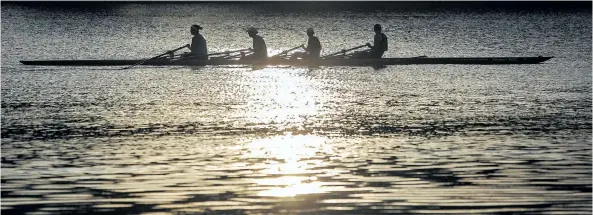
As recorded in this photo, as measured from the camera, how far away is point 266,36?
85.0 metres

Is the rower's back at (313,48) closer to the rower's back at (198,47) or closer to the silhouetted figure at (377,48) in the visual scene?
the silhouetted figure at (377,48)

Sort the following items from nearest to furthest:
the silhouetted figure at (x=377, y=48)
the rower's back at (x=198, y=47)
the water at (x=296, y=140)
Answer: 1. the water at (x=296, y=140)
2. the silhouetted figure at (x=377, y=48)
3. the rower's back at (x=198, y=47)

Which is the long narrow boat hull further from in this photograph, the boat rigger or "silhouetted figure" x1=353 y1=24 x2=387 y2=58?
"silhouetted figure" x1=353 y1=24 x2=387 y2=58

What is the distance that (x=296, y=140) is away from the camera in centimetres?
1869

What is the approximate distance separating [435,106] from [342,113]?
2.14 m

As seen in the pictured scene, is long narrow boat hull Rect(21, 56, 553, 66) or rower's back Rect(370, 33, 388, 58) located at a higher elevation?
rower's back Rect(370, 33, 388, 58)

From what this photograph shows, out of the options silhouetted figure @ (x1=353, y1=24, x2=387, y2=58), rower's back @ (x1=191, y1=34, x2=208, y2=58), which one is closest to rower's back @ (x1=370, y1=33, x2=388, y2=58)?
silhouetted figure @ (x1=353, y1=24, x2=387, y2=58)

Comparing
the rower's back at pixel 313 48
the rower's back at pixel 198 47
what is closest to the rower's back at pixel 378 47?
the rower's back at pixel 313 48

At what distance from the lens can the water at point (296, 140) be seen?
13531mm

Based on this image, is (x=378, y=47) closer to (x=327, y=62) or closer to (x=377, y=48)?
(x=377, y=48)

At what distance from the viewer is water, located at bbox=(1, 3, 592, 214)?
13.5 m

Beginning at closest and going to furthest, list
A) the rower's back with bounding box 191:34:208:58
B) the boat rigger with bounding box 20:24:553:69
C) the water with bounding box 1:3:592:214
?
the water with bounding box 1:3:592:214
the boat rigger with bounding box 20:24:553:69
the rower's back with bounding box 191:34:208:58

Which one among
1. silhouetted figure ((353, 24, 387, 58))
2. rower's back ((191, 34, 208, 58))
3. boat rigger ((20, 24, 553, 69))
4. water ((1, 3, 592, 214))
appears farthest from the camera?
rower's back ((191, 34, 208, 58))

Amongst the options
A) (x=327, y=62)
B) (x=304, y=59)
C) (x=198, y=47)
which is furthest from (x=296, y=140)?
(x=198, y=47)
